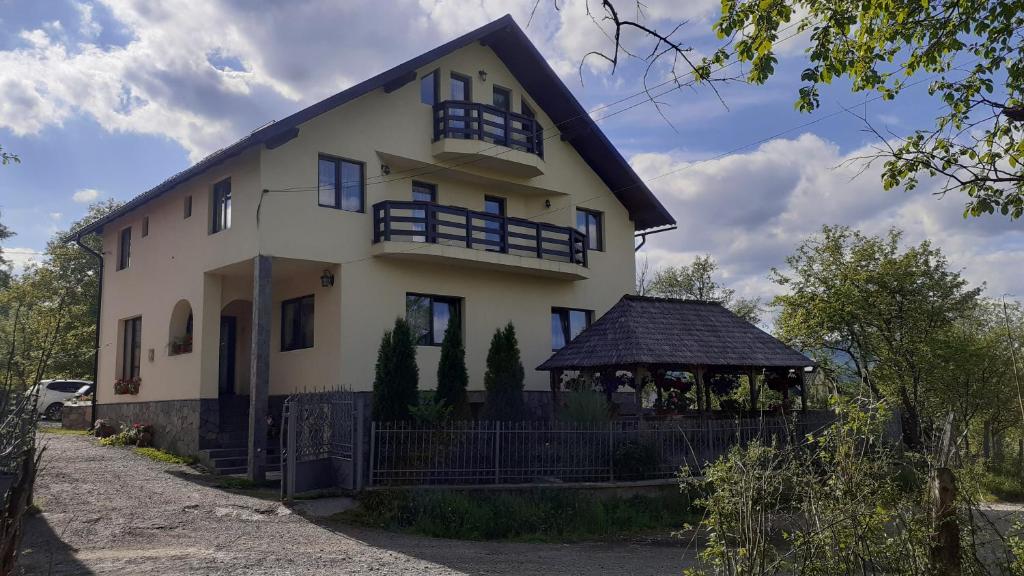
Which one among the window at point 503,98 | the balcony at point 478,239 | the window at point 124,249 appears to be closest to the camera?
the balcony at point 478,239

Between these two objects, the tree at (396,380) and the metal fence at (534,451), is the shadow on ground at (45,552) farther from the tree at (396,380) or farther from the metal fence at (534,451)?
the tree at (396,380)

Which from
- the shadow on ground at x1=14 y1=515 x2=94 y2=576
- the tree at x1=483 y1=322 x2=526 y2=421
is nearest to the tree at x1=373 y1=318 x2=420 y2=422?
the tree at x1=483 y1=322 x2=526 y2=421

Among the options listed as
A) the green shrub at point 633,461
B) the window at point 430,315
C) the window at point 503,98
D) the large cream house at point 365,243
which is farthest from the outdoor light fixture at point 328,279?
the green shrub at point 633,461

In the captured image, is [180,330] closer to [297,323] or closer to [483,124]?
[297,323]

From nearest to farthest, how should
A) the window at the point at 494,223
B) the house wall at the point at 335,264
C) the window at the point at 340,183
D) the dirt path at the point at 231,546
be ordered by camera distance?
the dirt path at the point at 231,546
the house wall at the point at 335,264
the window at the point at 340,183
the window at the point at 494,223

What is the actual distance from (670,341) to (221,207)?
11371mm

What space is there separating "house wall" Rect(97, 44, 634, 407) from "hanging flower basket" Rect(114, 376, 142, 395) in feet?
0.96

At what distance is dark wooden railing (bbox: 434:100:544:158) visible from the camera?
2131 centimetres

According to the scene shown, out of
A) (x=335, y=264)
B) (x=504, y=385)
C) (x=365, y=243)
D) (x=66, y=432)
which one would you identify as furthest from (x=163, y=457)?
(x=504, y=385)

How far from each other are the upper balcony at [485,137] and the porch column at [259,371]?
5.92 m

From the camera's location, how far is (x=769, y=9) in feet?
27.0

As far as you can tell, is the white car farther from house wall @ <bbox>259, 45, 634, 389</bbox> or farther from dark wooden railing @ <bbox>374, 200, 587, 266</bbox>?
dark wooden railing @ <bbox>374, 200, 587, 266</bbox>

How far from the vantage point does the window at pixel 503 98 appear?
23547 millimetres

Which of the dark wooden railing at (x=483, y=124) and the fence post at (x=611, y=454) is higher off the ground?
the dark wooden railing at (x=483, y=124)
